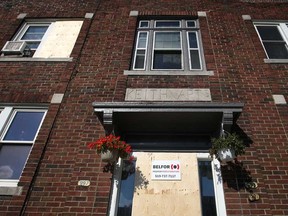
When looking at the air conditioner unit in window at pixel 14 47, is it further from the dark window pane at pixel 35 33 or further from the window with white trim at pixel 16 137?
the window with white trim at pixel 16 137

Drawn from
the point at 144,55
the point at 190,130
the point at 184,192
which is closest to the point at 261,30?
the point at 144,55

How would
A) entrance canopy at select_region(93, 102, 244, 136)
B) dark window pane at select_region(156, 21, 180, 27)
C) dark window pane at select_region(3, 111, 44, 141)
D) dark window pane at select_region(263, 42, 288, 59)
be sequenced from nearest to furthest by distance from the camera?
entrance canopy at select_region(93, 102, 244, 136), dark window pane at select_region(3, 111, 44, 141), dark window pane at select_region(263, 42, 288, 59), dark window pane at select_region(156, 21, 180, 27)

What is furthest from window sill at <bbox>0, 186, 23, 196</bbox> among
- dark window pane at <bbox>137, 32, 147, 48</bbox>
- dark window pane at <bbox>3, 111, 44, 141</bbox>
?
dark window pane at <bbox>137, 32, 147, 48</bbox>

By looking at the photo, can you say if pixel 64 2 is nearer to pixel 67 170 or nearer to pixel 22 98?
pixel 22 98

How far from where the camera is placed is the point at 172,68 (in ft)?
23.2

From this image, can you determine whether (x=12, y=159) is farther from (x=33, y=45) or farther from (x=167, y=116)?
(x=33, y=45)

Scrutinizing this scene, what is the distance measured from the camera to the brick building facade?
190 inches

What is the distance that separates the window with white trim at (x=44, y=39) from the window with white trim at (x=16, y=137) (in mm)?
2181

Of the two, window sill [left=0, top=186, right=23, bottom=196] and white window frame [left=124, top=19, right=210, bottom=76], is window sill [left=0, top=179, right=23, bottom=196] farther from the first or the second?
white window frame [left=124, top=19, right=210, bottom=76]

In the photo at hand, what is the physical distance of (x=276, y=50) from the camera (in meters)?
7.68

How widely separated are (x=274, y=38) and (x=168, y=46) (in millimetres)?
3307

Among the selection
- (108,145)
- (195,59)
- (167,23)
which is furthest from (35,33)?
(108,145)

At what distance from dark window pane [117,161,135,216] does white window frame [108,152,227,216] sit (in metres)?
0.10

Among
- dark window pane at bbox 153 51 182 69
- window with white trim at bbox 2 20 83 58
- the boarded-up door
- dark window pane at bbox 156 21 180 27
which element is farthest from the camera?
dark window pane at bbox 156 21 180 27
